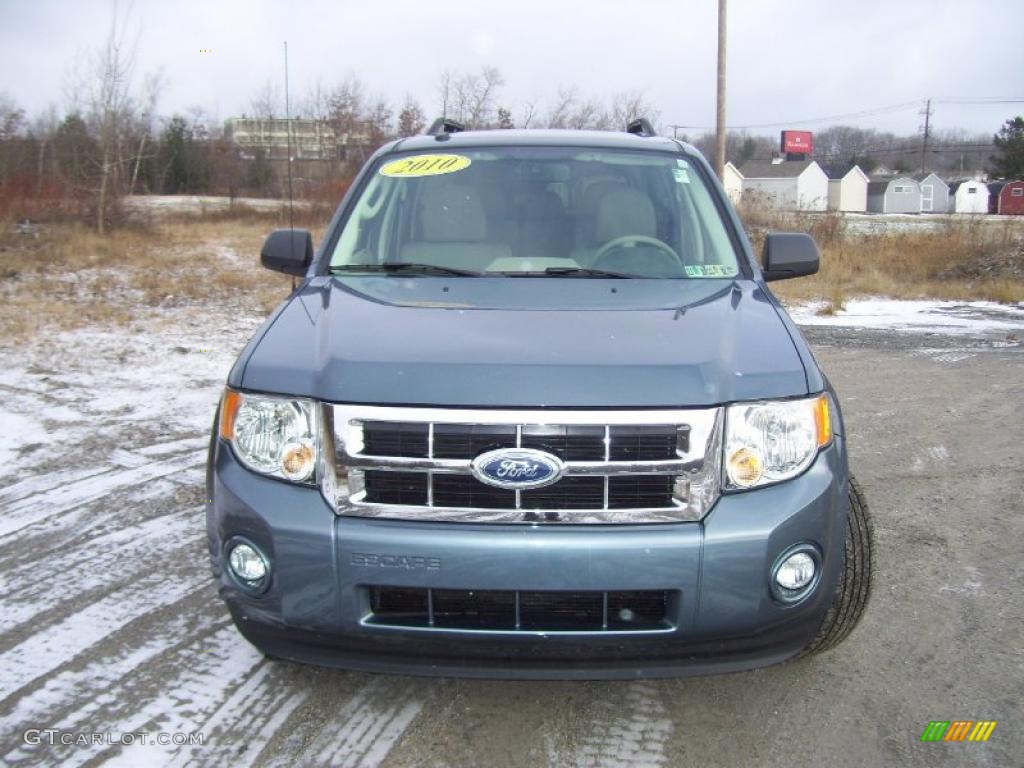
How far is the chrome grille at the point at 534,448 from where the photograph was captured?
2.18 metres

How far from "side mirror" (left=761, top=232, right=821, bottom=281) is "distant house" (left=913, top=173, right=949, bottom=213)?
283 ft

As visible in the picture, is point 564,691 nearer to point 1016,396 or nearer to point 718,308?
point 718,308

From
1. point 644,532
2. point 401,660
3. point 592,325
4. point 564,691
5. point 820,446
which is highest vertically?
point 592,325

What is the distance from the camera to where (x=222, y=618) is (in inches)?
124

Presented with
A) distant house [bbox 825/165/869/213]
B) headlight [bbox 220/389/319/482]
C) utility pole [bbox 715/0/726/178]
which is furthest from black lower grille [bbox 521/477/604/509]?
distant house [bbox 825/165/869/213]

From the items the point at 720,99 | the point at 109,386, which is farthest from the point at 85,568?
the point at 720,99

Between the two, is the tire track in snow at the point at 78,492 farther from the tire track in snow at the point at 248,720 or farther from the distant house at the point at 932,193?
the distant house at the point at 932,193

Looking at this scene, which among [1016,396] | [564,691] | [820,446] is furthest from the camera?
[1016,396]

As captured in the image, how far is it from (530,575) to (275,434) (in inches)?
30.7

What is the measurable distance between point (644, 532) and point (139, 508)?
301 centimetres

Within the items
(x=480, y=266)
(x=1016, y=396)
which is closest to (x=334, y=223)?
(x=480, y=266)

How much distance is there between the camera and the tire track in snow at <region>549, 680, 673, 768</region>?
2.41m

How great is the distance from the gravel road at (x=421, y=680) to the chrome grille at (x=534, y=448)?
74 centimetres

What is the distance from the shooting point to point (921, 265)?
736 inches
